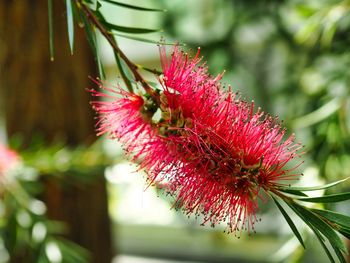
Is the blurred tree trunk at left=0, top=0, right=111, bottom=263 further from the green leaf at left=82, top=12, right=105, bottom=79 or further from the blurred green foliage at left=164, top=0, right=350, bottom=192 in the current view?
the green leaf at left=82, top=12, right=105, bottom=79

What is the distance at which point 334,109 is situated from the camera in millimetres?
1074

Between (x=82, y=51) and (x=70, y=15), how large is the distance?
1007 mm

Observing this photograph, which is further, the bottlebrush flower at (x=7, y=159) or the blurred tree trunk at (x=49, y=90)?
the blurred tree trunk at (x=49, y=90)

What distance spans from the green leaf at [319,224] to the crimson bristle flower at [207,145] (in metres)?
0.03

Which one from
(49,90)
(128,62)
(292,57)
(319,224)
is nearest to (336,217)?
(319,224)

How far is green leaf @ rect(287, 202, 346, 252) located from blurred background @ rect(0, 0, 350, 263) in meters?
0.15

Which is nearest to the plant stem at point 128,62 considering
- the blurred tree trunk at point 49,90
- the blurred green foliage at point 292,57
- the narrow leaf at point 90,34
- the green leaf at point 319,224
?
the narrow leaf at point 90,34

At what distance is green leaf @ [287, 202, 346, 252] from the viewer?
0.44 metres

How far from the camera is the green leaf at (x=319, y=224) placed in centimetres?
44

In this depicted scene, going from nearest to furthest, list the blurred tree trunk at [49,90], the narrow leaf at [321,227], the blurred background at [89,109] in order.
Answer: the narrow leaf at [321,227]
the blurred background at [89,109]
the blurred tree trunk at [49,90]

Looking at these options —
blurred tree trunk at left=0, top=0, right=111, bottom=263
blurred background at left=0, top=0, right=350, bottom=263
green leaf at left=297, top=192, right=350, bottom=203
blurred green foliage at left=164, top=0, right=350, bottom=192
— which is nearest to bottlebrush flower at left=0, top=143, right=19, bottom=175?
blurred background at left=0, top=0, right=350, bottom=263

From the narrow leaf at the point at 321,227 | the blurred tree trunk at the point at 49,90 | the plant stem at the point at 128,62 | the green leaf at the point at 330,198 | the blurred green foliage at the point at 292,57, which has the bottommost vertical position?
the narrow leaf at the point at 321,227

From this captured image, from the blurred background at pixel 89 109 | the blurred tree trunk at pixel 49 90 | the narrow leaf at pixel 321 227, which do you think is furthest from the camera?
the blurred tree trunk at pixel 49 90

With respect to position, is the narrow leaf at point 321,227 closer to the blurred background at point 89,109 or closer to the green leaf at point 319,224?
the green leaf at point 319,224
